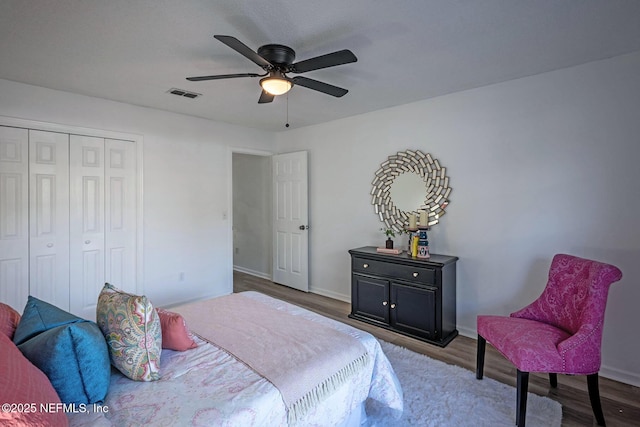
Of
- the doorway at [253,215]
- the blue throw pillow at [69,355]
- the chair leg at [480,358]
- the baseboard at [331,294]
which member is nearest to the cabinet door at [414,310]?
the chair leg at [480,358]

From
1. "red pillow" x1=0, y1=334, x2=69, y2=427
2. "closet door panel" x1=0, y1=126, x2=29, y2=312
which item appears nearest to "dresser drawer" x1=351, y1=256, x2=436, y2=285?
"red pillow" x1=0, y1=334, x2=69, y2=427

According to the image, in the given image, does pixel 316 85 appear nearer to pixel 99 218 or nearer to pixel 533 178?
pixel 533 178

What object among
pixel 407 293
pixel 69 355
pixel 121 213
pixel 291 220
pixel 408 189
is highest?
pixel 408 189

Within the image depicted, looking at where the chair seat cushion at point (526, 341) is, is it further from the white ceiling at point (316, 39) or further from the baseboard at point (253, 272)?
the baseboard at point (253, 272)

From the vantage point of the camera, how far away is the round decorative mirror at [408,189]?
3.47m

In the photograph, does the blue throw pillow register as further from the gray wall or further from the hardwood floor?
the gray wall

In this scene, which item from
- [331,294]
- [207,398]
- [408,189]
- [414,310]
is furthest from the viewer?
[331,294]

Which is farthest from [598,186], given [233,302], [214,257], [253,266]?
[253,266]

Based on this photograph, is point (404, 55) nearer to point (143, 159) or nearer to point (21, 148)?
point (143, 159)

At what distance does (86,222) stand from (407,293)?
349cm

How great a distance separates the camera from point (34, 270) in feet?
10.5

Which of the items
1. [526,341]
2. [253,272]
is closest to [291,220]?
[253,272]

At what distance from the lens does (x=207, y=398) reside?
4.28ft

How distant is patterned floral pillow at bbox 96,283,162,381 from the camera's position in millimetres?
1399
